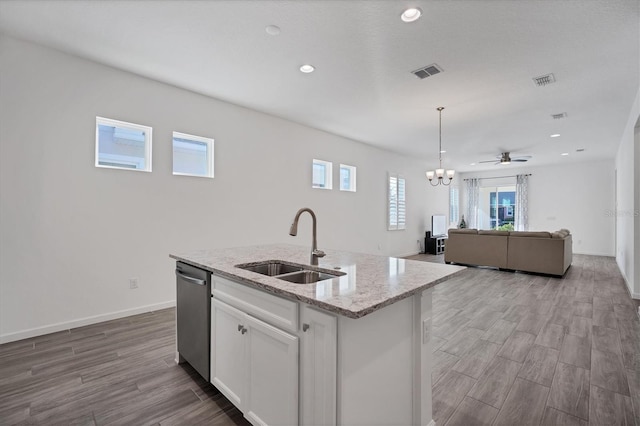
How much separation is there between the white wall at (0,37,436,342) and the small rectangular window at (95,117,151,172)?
85mm

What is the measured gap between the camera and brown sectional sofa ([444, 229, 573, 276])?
565cm

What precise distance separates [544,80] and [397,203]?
4.70 meters

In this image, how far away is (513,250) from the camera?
611 centimetres

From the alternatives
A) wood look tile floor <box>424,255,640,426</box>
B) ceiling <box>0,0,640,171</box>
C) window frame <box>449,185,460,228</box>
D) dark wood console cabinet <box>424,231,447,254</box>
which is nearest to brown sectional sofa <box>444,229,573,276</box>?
wood look tile floor <box>424,255,640,426</box>

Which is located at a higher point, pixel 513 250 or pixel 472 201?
pixel 472 201

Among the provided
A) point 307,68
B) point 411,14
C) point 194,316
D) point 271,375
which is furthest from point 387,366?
point 307,68

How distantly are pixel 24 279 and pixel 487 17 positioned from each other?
4735mm

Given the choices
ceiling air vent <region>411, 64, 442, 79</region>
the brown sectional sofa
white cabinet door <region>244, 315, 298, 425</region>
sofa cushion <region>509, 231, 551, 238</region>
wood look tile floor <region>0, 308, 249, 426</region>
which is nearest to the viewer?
white cabinet door <region>244, 315, 298, 425</region>

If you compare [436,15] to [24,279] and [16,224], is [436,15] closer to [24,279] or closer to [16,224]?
[16,224]

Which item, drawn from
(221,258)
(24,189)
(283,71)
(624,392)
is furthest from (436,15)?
(24,189)

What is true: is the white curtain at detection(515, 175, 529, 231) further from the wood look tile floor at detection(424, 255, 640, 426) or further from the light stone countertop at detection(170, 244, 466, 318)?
the light stone countertop at detection(170, 244, 466, 318)

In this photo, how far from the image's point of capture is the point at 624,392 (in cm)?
205

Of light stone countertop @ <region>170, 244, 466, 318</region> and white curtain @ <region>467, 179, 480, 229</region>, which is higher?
white curtain @ <region>467, 179, 480, 229</region>

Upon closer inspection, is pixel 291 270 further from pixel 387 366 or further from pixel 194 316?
pixel 387 366
